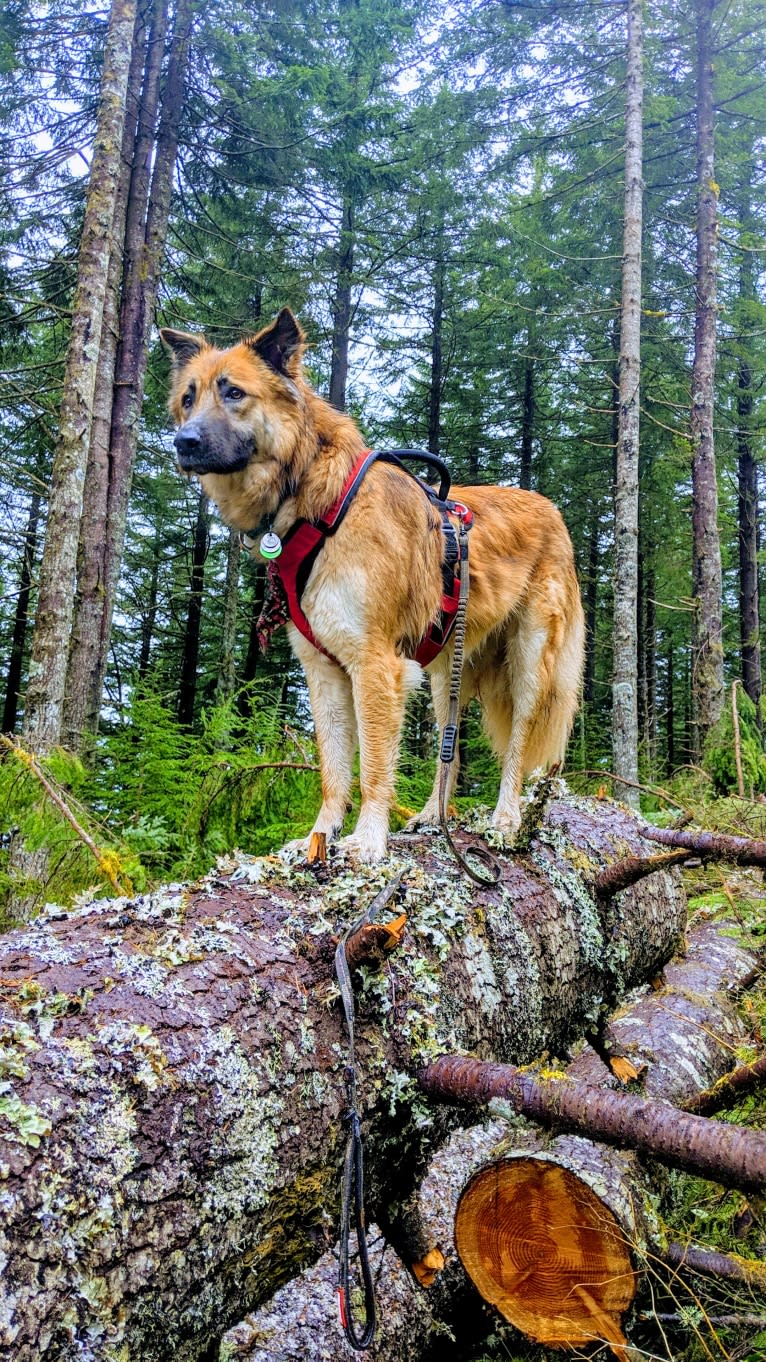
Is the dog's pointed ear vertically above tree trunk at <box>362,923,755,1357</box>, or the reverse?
the dog's pointed ear

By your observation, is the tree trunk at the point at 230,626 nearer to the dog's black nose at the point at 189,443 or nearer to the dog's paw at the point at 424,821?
the dog's paw at the point at 424,821

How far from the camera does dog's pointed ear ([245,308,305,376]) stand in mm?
3383

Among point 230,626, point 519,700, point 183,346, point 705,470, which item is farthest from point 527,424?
point 183,346

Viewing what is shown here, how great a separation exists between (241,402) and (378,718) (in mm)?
1425

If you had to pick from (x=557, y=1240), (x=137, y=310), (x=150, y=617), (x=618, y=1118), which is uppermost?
(x=137, y=310)

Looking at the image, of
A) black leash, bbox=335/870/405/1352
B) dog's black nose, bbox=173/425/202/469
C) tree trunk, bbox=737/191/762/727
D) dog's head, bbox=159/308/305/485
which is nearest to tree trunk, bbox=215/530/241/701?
tree trunk, bbox=737/191/762/727

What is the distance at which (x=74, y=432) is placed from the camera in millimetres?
6977

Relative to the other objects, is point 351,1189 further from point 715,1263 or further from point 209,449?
point 209,449

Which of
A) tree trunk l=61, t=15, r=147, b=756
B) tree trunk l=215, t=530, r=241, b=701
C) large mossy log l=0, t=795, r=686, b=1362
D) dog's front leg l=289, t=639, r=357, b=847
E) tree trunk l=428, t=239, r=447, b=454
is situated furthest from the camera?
tree trunk l=428, t=239, r=447, b=454

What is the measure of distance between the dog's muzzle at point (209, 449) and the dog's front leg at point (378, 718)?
937mm

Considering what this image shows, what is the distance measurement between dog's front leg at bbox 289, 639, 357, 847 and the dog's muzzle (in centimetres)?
82

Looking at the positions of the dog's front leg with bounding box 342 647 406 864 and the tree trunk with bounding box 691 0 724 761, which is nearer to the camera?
the dog's front leg with bounding box 342 647 406 864

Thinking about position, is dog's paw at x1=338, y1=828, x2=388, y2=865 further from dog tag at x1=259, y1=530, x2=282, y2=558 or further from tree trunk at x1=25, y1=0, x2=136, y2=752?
tree trunk at x1=25, y1=0, x2=136, y2=752

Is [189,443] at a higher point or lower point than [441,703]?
higher
